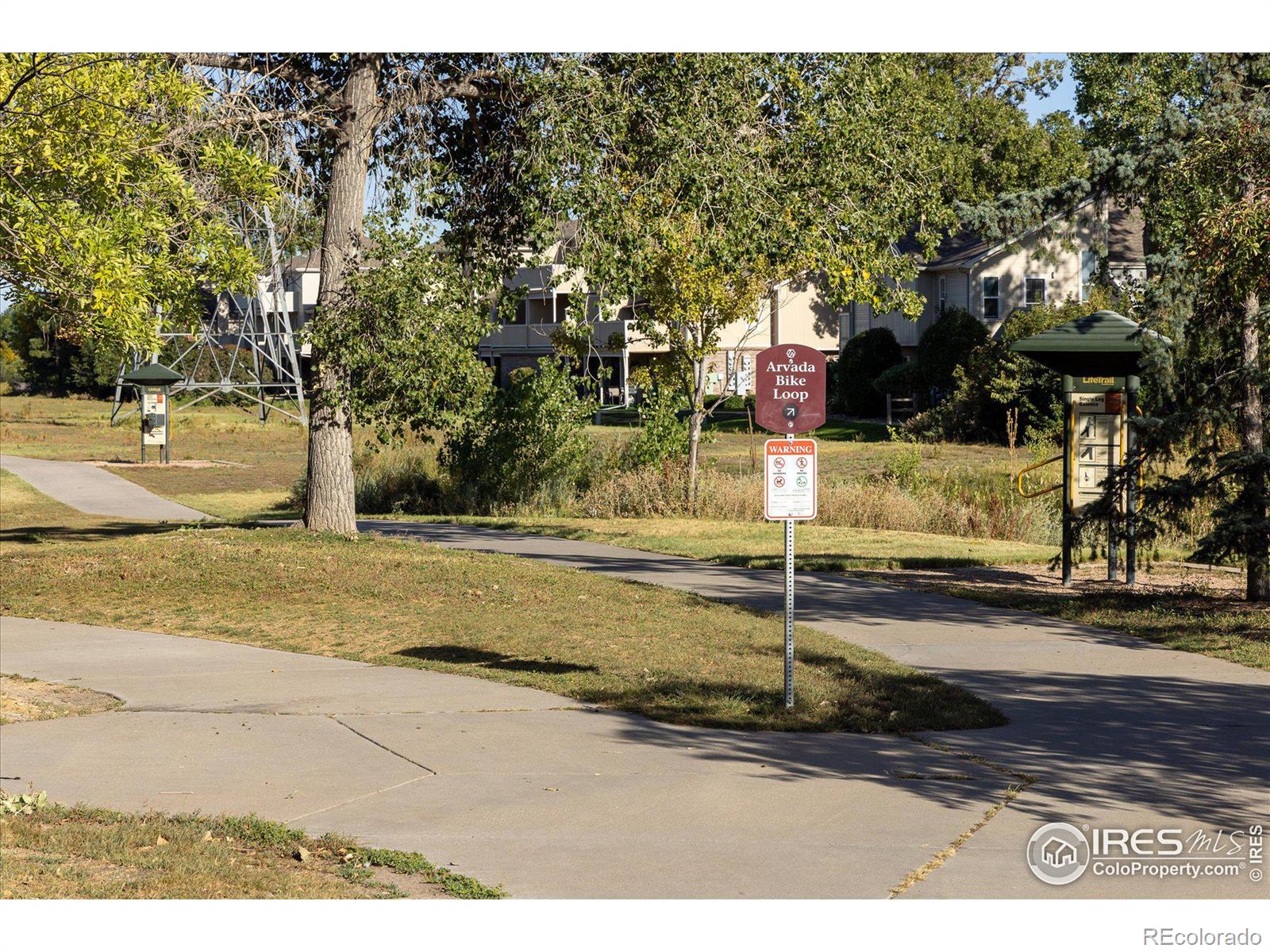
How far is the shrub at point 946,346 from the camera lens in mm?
44156

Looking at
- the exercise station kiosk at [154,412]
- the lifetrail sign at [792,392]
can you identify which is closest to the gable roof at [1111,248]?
the exercise station kiosk at [154,412]

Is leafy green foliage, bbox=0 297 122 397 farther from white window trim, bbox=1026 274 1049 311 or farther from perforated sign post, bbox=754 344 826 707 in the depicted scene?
perforated sign post, bbox=754 344 826 707

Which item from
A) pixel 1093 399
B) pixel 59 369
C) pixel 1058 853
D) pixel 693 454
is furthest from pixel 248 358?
pixel 1058 853

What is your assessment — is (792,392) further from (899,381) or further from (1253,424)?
(899,381)

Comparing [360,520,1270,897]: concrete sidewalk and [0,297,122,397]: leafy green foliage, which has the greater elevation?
[0,297,122,397]: leafy green foliage

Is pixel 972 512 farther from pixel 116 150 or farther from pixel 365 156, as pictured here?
pixel 116 150

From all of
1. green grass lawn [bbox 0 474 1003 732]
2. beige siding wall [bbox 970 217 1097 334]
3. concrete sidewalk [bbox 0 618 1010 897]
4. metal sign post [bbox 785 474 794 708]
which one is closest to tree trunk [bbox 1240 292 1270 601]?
green grass lawn [bbox 0 474 1003 732]

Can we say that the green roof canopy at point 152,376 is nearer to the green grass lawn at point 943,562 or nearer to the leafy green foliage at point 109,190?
the green grass lawn at point 943,562

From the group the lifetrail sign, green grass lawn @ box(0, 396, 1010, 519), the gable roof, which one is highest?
the gable roof

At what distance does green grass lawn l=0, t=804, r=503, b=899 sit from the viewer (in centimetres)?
551

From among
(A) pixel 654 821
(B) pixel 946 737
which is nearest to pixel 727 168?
(B) pixel 946 737

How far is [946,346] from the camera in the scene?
44594mm

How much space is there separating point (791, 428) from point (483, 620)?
14.4 ft

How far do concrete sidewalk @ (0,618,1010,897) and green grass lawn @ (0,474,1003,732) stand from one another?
61 centimetres
